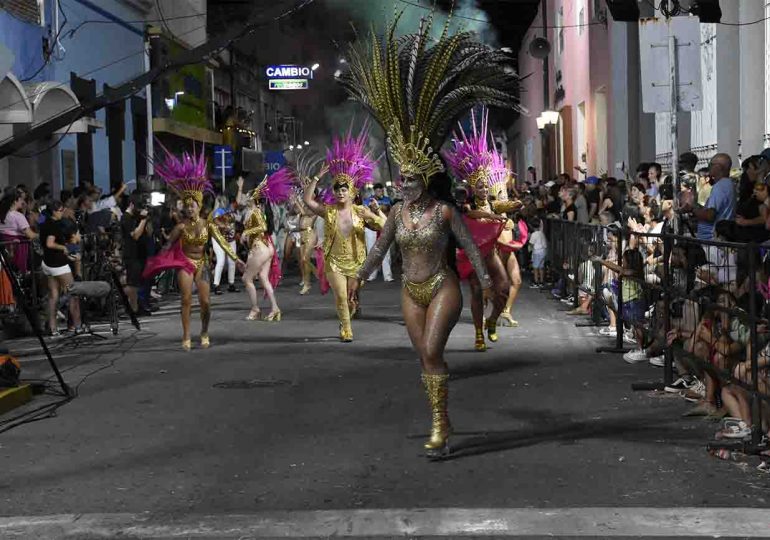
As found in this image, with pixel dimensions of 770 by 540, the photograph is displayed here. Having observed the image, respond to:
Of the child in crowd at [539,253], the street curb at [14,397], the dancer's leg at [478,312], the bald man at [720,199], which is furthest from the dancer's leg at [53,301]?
the child in crowd at [539,253]

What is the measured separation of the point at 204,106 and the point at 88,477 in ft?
152

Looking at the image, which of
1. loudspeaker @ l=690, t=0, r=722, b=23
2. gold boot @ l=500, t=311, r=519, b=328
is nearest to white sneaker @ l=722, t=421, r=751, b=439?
gold boot @ l=500, t=311, r=519, b=328

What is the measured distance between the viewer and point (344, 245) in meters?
16.6

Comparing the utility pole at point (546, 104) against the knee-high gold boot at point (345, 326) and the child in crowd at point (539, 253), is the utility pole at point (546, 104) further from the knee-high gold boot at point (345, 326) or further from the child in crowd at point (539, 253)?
the knee-high gold boot at point (345, 326)

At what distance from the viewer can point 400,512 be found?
7168mm

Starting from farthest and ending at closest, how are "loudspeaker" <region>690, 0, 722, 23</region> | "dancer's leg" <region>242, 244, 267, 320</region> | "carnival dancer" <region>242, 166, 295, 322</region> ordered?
"dancer's leg" <region>242, 244, 267, 320</region> < "carnival dancer" <region>242, 166, 295, 322</region> < "loudspeaker" <region>690, 0, 722, 23</region>

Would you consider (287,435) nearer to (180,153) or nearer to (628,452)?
(628,452)

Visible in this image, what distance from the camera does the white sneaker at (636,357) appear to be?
13539 mm

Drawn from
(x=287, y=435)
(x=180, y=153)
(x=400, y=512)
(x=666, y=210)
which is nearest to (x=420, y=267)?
(x=287, y=435)

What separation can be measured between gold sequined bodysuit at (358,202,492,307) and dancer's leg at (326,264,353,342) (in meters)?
6.55

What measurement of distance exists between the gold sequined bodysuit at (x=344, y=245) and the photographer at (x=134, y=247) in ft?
18.0

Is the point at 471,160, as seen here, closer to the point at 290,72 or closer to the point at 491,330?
the point at 491,330

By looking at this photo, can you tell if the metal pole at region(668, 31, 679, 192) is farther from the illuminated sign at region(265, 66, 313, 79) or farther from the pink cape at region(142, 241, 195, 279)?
the illuminated sign at region(265, 66, 313, 79)

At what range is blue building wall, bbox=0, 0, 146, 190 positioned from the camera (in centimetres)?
2717
